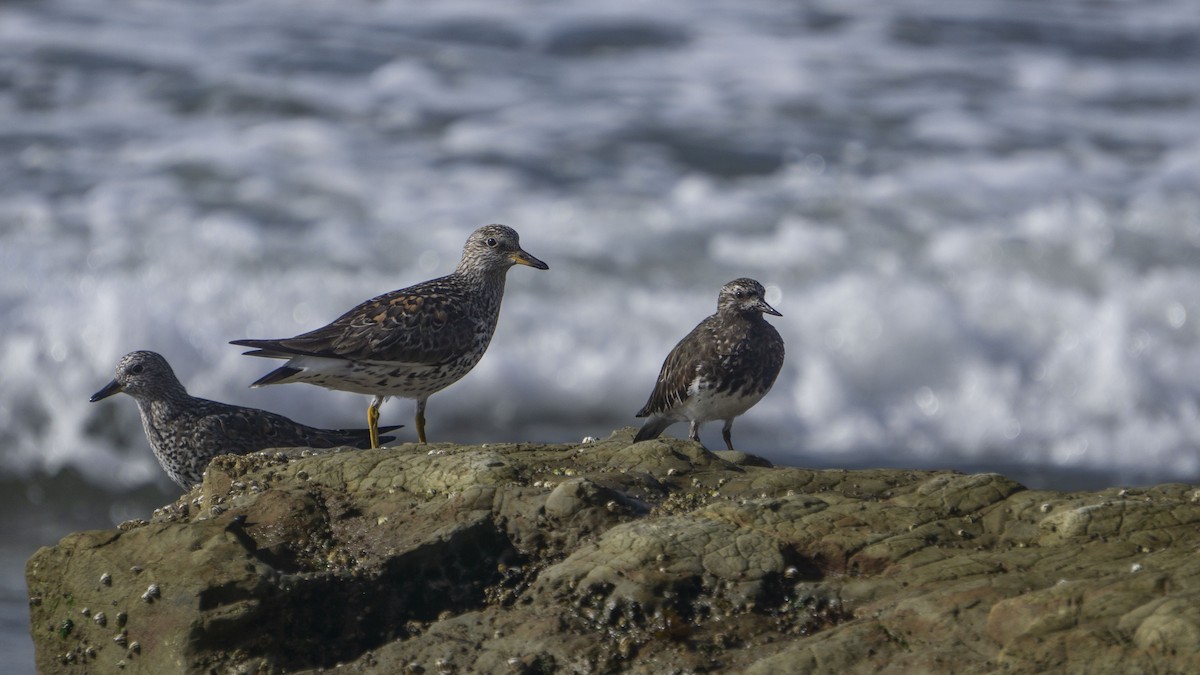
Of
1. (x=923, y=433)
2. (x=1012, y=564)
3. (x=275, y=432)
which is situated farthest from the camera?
(x=923, y=433)

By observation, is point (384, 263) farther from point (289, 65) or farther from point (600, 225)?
point (289, 65)

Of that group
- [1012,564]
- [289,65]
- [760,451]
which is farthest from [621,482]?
[289,65]

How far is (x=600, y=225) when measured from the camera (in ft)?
47.5

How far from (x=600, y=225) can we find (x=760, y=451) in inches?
158

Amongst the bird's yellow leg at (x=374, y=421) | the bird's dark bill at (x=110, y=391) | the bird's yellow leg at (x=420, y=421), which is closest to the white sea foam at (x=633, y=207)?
the bird's dark bill at (x=110, y=391)

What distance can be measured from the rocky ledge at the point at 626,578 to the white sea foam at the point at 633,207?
593cm

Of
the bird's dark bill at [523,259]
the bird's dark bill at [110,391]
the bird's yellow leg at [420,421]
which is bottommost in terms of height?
the bird's yellow leg at [420,421]

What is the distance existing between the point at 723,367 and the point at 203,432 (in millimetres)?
2672

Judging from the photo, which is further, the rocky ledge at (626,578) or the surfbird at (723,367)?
the surfbird at (723,367)

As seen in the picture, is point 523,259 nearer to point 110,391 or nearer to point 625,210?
point 110,391

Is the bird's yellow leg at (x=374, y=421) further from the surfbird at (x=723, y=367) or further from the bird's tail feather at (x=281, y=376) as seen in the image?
the surfbird at (x=723, y=367)

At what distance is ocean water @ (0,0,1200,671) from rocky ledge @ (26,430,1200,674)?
9.74 ft

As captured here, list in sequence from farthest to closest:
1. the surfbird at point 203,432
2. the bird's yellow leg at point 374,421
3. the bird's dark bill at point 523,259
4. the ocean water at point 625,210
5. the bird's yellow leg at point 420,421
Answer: the ocean water at point 625,210
the bird's dark bill at point 523,259
the bird's yellow leg at point 420,421
the bird's yellow leg at point 374,421
the surfbird at point 203,432

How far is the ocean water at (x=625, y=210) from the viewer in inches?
468
